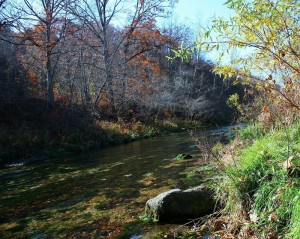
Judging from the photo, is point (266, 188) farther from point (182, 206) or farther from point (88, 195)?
point (88, 195)

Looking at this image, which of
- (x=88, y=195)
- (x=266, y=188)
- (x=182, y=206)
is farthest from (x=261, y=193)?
(x=88, y=195)

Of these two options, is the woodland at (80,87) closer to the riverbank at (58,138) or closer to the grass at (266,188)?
the riverbank at (58,138)

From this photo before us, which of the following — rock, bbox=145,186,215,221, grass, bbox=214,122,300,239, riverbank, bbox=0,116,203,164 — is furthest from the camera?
riverbank, bbox=0,116,203,164

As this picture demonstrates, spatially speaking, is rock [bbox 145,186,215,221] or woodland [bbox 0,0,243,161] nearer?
rock [bbox 145,186,215,221]

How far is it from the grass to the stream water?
1274mm

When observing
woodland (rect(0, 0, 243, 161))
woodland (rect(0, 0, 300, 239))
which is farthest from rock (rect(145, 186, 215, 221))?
woodland (rect(0, 0, 243, 161))

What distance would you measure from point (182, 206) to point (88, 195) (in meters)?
2.78

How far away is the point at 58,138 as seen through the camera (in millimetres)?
16766

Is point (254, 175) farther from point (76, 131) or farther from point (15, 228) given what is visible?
point (76, 131)

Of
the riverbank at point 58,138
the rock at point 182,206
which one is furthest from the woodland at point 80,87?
the rock at point 182,206

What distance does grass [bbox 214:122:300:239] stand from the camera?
3311 mm

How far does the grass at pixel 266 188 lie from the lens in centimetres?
331

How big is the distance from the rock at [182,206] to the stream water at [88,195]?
261 mm

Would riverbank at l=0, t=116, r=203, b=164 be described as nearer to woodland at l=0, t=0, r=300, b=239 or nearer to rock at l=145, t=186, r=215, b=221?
woodland at l=0, t=0, r=300, b=239
